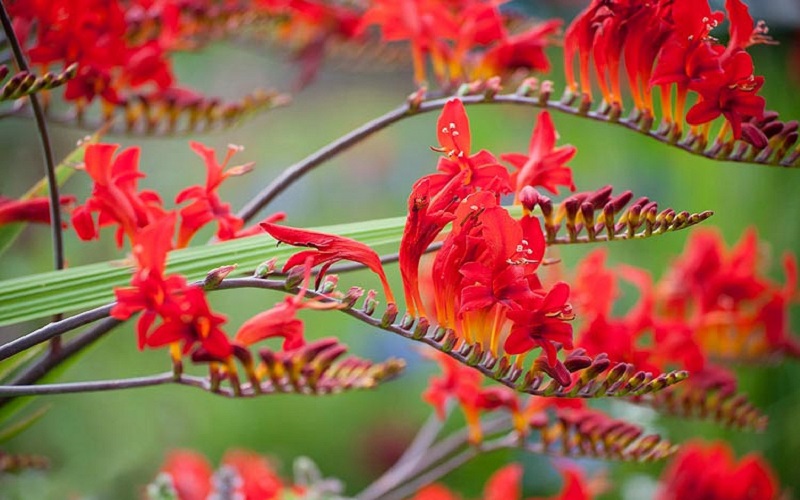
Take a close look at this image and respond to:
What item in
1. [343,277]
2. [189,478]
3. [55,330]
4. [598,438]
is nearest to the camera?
[55,330]

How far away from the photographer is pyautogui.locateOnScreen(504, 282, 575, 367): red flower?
41 centimetres

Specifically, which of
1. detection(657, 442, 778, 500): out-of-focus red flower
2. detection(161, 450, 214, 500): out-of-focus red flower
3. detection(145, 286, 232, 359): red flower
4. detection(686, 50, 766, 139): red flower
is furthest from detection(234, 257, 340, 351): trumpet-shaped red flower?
detection(657, 442, 778, 500): out-of-focus red flower

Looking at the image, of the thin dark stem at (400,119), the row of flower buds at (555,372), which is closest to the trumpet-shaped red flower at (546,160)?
the thin dark stem at (400,119)

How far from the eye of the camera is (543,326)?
0.42 metres

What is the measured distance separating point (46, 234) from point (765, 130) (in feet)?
3.87

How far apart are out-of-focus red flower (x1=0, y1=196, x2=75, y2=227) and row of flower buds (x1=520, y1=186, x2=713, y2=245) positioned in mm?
Answer: 275

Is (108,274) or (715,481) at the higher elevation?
(108,274)

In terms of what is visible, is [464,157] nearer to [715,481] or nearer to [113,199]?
[113,199]

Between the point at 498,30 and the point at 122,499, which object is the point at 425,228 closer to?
the point at 498,30

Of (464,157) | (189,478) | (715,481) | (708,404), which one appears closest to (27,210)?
(464,157)

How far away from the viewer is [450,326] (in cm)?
45

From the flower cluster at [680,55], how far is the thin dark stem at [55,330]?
30cm

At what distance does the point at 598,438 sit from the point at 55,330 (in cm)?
37

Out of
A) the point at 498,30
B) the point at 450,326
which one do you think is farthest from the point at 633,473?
the point at 450,326
